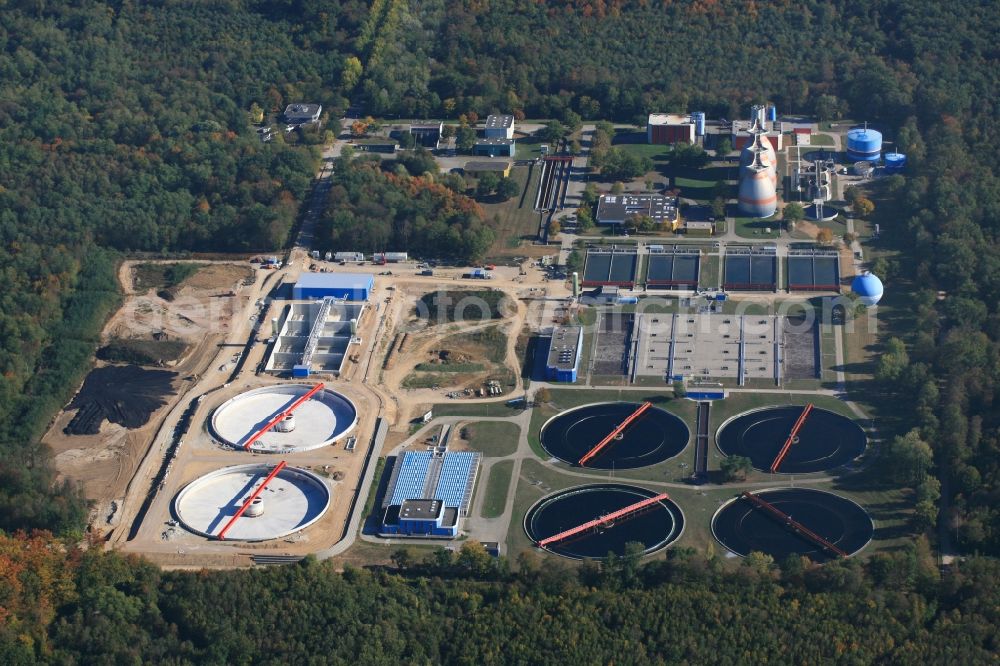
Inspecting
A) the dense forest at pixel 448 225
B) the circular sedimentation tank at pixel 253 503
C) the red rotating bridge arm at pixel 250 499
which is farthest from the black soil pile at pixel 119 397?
the red rotating bridge arm at pixel 250 499

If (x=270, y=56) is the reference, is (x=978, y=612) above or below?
below

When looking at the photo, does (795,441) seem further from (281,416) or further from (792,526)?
(281,416)

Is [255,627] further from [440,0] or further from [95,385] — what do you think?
[440,0]

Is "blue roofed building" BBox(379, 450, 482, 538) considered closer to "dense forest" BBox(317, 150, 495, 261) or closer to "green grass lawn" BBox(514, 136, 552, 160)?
"dense forest" BBox(317, 150, 495, 261)

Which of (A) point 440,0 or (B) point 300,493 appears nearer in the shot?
(B) point 300,493

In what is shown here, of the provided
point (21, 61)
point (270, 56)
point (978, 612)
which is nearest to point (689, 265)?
point (978, 612)

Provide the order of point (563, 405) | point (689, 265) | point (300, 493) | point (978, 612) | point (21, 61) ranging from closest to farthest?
point (978, 612), point (300, 493), point (563, 405), point (689, 265), point (21, 61)

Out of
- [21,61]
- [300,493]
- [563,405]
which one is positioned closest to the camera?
[300,493]

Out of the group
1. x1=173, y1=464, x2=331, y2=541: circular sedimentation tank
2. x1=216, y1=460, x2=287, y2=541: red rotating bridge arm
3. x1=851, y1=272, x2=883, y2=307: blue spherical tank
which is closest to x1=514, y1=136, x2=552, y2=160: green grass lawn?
x1=851, y1=272, x2=883, y2=307: blue spherical tank
